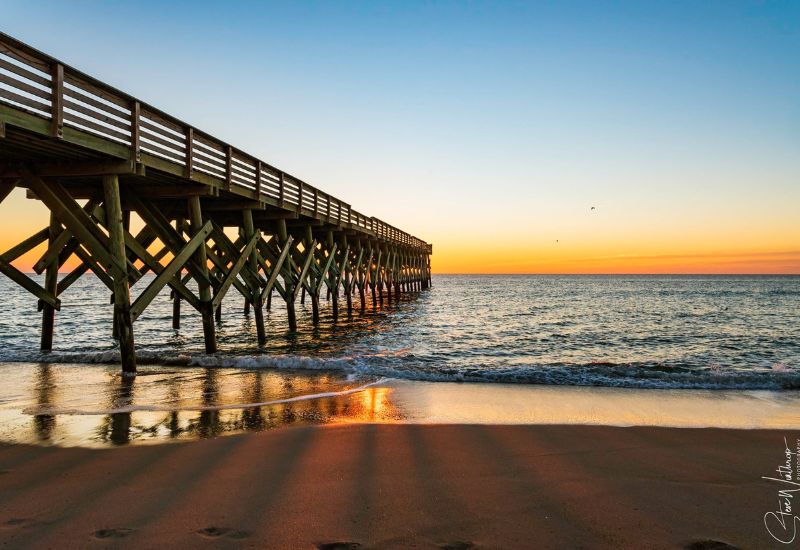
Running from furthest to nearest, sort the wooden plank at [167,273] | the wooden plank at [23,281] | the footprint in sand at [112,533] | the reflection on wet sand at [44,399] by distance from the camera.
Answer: the wooden plank at [23,281] < the wooden plank at [167,273] < the reflection on wet sand at [44,399] < the footprint in sand at [112,533]

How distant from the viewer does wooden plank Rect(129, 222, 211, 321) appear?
8.36m

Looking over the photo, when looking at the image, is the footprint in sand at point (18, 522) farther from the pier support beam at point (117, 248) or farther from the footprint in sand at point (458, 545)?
the pier support beam at point (117, 248)

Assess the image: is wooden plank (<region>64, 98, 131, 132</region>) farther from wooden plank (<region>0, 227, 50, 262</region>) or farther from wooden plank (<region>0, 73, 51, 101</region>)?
wooden plank (<region>0, 227, 50, 262</region>)

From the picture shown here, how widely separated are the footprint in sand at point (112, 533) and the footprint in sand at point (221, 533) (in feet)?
1.40

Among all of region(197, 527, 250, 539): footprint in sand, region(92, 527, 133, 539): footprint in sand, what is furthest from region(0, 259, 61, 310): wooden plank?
region(197, 527, 250, 539): footprint in sand

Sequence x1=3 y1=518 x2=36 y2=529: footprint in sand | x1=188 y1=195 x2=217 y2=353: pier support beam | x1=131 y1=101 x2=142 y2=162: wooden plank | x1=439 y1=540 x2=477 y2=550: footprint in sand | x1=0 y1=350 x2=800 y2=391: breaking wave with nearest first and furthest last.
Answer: x1=439 y1=540 x2=477 y2=550: footprint in sand → x1=3 y1=518 x2=36 y2=529: footprint in sand → x1=131 y1=101 x2=142 y2=162: wooden plank → x1=0 y1=350 x2=800 y2=391: breaking wave → x1=188 y1=195 x2=217 y2=353: pier support beam

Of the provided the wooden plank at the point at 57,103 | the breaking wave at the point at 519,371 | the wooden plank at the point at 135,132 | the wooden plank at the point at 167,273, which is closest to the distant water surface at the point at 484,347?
the breaking wave at the point at 519,371

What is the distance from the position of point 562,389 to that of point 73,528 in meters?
7.18

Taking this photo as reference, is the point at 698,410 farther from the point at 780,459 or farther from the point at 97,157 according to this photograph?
the point at 97,157

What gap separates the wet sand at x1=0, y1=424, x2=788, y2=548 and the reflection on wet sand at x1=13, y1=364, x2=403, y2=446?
0.51m

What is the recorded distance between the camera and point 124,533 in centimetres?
281

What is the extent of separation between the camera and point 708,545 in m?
2.74

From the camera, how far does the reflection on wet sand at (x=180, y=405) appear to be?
200 inches
